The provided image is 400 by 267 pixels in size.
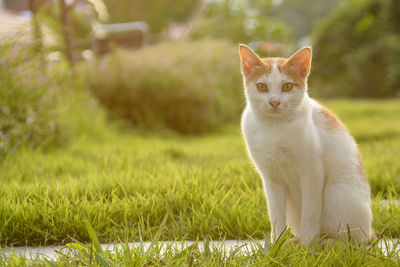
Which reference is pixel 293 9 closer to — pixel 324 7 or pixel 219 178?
pixel 324 7

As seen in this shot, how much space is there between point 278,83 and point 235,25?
14.7m

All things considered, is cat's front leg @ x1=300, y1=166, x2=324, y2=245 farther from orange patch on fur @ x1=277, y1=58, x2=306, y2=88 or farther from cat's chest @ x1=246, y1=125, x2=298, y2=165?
orange patch on fur @ x1=277, y1=58, x2=306, y2=88

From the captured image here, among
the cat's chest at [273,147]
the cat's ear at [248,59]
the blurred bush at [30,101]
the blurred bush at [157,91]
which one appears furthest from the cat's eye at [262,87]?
the blurred bush at [157,91]

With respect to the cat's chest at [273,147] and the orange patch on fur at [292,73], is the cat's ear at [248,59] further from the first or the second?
the cat's chest at [273,147]

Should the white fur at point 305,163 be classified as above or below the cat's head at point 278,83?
below

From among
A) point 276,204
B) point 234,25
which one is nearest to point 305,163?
point 276,204

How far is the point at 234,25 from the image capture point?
16.2 meters

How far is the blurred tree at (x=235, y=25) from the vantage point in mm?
15670

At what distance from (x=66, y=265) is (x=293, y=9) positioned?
2610 centimetres

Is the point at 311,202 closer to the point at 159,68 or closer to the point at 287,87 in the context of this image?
the point at 287,87

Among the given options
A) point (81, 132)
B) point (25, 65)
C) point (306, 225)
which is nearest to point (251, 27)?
point (81, 132)

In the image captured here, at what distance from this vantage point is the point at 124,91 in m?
7.05

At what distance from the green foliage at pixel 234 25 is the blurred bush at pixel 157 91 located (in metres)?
7.86

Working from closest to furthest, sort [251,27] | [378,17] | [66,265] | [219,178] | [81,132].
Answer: [66,265] < [219,178] < [81,132] < [378,17] < [251,27]
